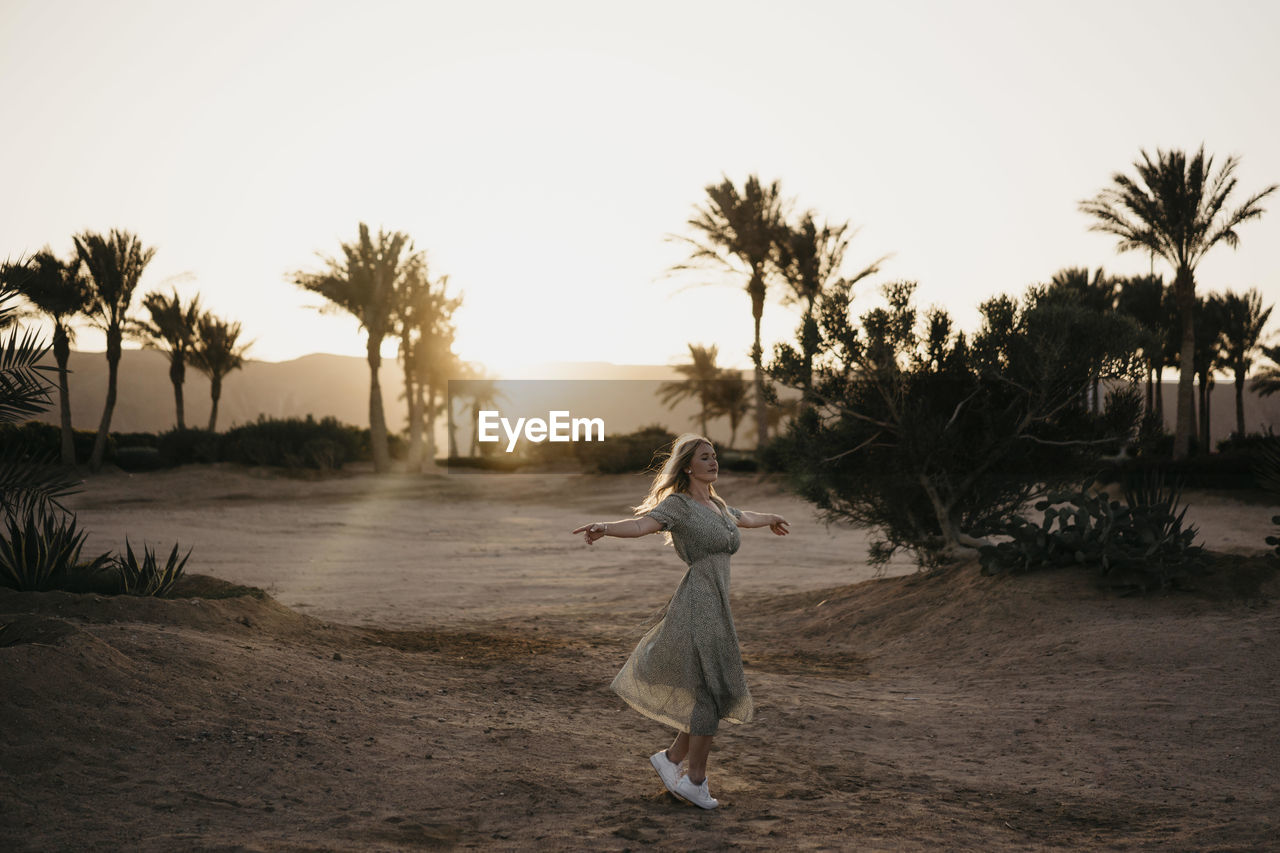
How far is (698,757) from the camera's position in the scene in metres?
5.01

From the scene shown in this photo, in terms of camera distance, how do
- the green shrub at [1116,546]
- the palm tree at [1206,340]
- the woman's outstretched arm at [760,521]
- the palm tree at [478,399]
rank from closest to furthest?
1. the woman's outstretched arm at [760,521]
2. the green shrub at [1116,546]
3. the palm tree at [1206,340]
4. the palm tree at [478,399]

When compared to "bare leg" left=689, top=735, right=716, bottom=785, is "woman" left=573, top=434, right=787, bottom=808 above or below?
above

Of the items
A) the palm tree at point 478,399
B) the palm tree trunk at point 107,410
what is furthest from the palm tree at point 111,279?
the palm tree at point 478,399

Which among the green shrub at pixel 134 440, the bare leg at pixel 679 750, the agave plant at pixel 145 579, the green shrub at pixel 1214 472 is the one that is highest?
the green shrub at pixel 134 440

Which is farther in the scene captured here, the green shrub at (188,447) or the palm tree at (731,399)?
Result: the palm tree at (731,399)

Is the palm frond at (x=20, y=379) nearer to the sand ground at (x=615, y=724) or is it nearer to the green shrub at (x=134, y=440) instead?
the sand ground at (x=615, y=724)

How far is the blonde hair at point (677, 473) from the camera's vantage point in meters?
5.16

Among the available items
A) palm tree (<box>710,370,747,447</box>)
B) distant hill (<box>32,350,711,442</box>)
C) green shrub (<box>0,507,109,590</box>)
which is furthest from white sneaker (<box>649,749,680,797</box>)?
distant hill (<box>32,350,711,442</box>)

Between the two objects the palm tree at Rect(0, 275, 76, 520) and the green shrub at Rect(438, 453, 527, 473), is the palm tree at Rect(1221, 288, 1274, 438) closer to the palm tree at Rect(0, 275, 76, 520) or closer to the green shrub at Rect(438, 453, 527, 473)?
the green shrub at Rect(438, 453, 527, 473)

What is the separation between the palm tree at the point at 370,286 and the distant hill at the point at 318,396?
72.7 meters

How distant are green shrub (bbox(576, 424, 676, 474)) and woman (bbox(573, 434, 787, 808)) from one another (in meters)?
31.6

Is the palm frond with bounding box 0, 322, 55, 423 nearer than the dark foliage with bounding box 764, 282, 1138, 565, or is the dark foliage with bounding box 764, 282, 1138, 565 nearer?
the palm frond with bounding box 0, 322, 55, 423

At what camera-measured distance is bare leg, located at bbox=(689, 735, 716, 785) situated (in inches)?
197

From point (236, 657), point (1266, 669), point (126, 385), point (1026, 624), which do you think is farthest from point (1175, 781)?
point (126, 385)
